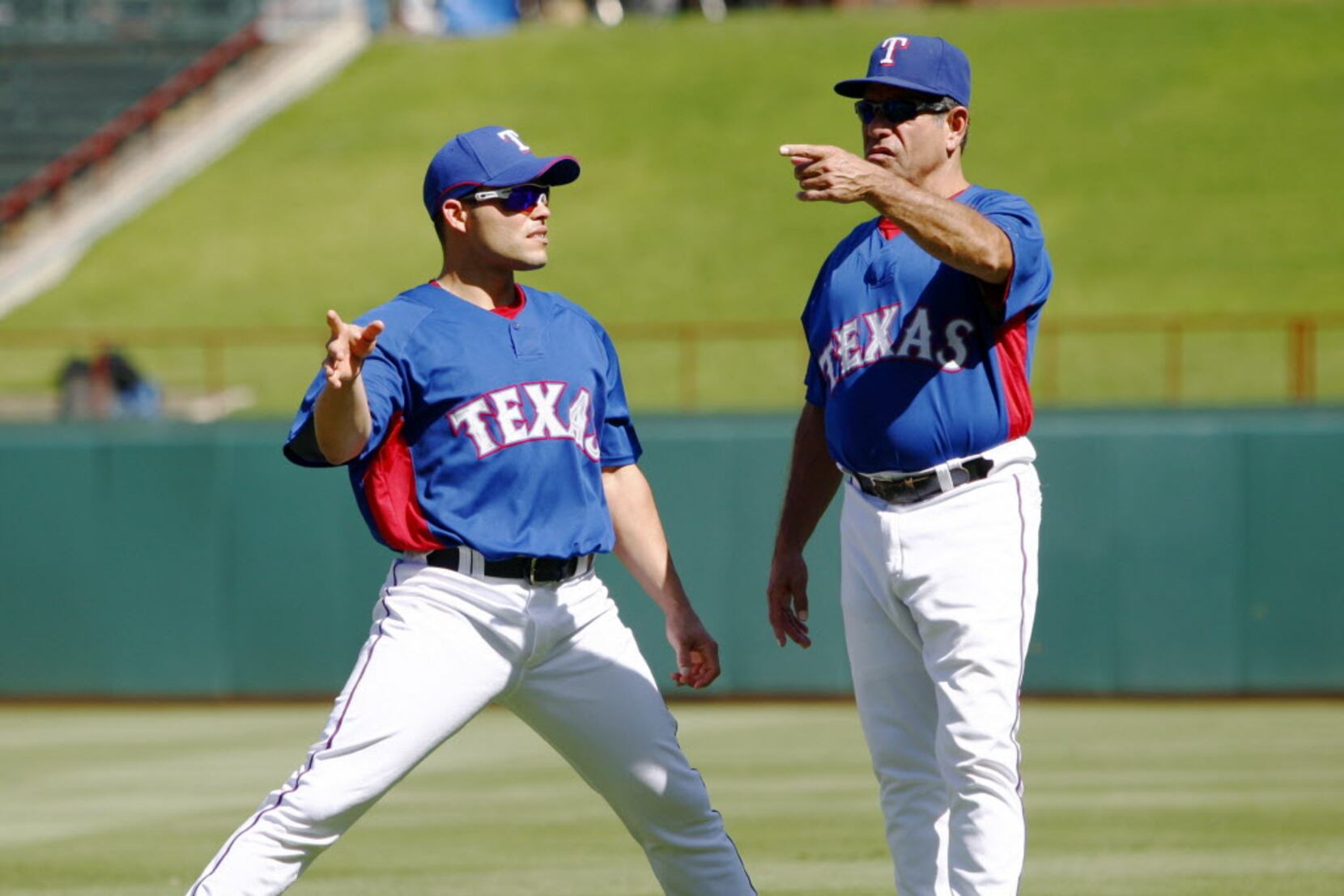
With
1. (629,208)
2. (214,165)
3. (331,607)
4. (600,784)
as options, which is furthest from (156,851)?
(214,165)

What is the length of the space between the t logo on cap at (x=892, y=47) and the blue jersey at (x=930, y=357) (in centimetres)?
37

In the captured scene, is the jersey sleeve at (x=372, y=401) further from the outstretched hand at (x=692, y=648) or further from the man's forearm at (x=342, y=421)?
the outstretched hand at (x=692, y=648)

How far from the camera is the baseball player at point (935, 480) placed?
451 cm

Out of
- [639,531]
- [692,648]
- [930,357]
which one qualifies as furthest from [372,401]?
[930,357]

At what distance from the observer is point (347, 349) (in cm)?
421

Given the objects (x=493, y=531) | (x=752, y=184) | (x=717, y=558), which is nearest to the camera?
(x=493, y=531)

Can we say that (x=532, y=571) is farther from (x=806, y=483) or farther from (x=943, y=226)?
(x=943, y=226)

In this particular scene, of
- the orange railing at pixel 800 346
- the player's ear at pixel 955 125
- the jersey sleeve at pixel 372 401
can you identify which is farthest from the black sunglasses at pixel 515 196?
the orange railing at pixel 800 346

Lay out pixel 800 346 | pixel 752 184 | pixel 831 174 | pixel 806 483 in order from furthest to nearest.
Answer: pixel 752 184 < pixel 800 346 < pixel 806 483 < pixel 831 174

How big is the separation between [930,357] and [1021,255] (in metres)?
0.34

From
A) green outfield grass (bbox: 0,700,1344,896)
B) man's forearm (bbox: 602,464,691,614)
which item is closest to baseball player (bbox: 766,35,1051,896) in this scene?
man's forearm (bbox: 602,464,691,614)

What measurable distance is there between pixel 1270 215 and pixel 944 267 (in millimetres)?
22707

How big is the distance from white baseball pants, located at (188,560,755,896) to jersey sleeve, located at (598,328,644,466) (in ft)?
1.28

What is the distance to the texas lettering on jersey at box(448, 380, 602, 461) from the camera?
462 centimetres
